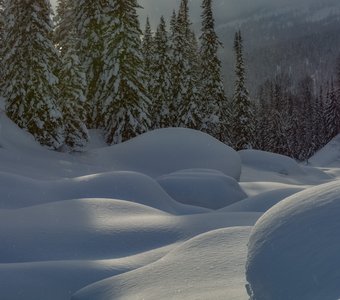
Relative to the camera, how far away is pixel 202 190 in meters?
11.3

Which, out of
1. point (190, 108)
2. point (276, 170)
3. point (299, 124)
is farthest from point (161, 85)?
point (299, 124)

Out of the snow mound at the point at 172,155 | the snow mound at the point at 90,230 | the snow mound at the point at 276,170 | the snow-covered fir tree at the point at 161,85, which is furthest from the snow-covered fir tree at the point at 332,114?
the snow mound at the point at 90,230

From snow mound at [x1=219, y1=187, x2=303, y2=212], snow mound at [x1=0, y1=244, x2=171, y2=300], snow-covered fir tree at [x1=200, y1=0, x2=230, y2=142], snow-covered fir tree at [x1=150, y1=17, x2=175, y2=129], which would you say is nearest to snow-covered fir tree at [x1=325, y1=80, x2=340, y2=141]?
snow-covered fir tree at [x1=200, y1=0, x2=230, y2=142]

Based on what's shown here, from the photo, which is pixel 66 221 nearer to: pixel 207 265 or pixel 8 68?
pixel 207 265

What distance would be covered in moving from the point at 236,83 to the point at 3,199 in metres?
35.7

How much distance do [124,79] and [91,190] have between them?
2017cm

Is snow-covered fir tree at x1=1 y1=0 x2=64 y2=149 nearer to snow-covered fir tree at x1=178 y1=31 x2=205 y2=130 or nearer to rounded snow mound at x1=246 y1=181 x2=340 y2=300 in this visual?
snow-covered fir tree at x1=178 y1=31 x2=205 y2=130

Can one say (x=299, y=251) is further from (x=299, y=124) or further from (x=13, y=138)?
(x=299, y=124)

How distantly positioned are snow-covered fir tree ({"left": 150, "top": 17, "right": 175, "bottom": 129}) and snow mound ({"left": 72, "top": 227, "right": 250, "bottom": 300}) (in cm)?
3173

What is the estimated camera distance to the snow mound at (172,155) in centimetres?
1839

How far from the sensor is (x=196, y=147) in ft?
62.6

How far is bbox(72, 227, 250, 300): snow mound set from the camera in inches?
148

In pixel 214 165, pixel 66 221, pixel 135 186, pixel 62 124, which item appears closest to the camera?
pixel 66 221

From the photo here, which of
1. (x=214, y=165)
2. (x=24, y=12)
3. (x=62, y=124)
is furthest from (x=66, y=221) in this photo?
(x=24, y=12)
